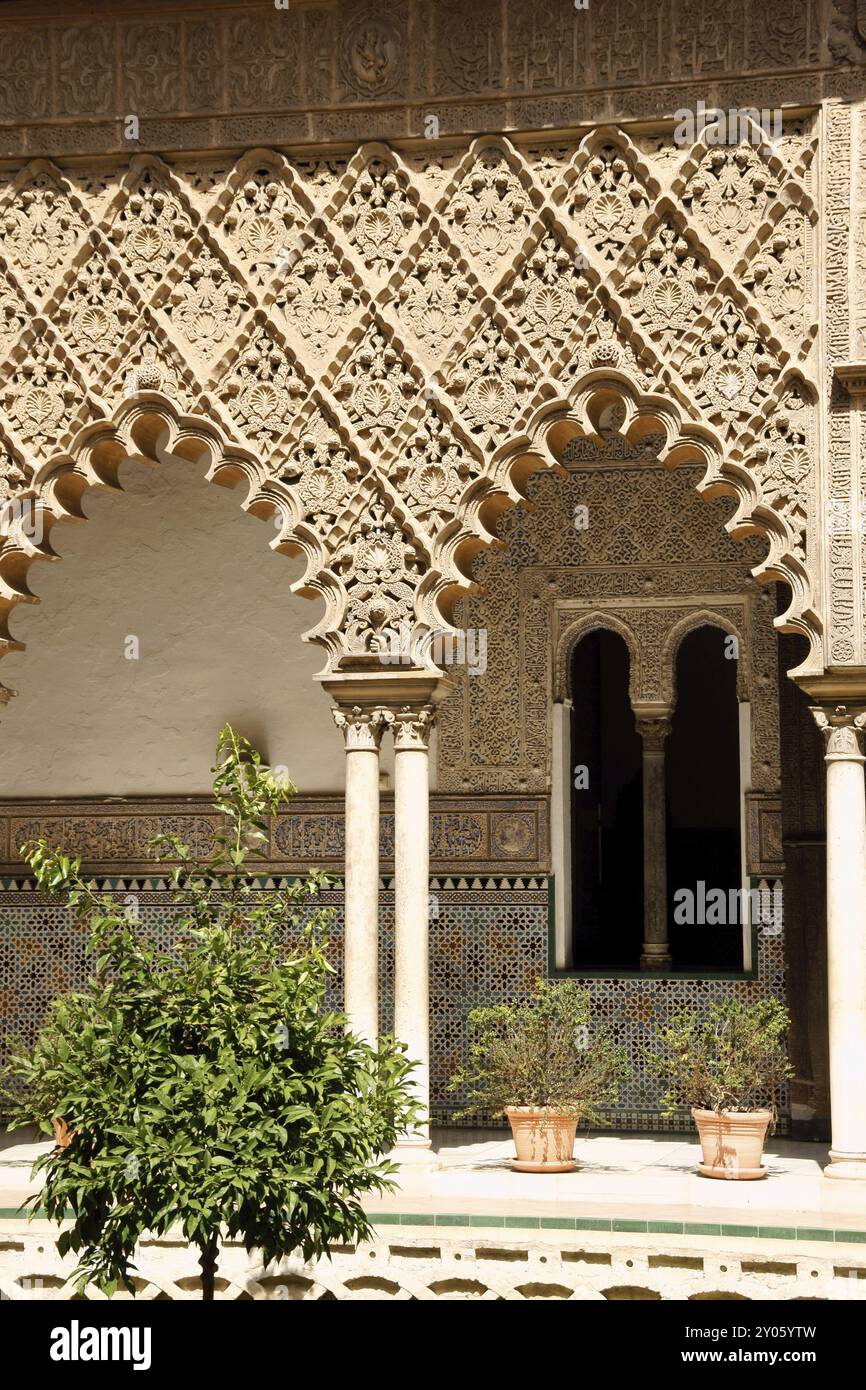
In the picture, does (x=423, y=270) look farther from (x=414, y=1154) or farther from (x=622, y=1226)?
(x=622, y=1226)

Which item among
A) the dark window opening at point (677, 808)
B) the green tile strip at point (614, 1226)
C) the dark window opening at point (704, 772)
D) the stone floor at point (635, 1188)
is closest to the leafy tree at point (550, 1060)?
the stone floor at point (635, 1188)

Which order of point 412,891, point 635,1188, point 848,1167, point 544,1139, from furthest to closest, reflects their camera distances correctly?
1. point 544,1139
2. point 412,891
3. point 635,1188
4. point 848,1167

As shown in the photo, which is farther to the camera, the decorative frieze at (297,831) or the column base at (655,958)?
the decorative frieze at (297,831)

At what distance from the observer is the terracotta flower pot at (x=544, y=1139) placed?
8586 mm

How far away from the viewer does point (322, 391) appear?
862cm

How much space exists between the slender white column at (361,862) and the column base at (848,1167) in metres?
2.03

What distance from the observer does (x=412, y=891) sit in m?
8.37

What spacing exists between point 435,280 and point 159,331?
130cm

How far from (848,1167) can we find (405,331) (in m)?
4.08

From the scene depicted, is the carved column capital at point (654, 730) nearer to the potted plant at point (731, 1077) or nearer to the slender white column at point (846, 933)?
the potted plant at point (731, 1077)

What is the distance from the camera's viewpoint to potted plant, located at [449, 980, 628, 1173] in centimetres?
860

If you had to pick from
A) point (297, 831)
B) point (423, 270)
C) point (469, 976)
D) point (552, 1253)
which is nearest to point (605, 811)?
point (469, 976)
